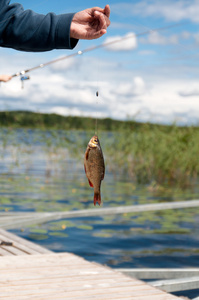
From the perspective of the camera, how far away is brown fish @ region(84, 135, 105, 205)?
6.48 feet

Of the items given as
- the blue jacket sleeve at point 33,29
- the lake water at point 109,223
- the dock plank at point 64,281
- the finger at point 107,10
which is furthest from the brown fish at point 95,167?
the lake water at point 109,223

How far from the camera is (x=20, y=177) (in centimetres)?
1353

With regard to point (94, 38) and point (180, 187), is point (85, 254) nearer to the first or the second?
point (94, 38)

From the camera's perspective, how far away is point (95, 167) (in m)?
2.02

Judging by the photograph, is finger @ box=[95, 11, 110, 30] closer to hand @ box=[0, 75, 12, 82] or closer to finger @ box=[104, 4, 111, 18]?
finger @ box=[104, 4, 111, 18]

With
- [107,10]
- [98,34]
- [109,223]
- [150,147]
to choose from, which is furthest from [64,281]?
[150,147]

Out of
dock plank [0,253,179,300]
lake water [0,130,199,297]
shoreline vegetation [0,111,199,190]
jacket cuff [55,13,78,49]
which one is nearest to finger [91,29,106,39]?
jacket cuff [55,13,78,49]

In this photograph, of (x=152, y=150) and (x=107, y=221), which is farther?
(x=152, y=150)

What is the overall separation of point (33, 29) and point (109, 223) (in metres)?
6.52

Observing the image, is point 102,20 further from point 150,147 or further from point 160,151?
point 150,147

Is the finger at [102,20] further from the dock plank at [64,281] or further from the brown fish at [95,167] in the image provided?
the dock plank at [64,281]

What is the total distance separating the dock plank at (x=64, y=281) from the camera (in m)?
3.43

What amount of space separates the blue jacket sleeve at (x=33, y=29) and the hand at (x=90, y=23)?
0.04 m

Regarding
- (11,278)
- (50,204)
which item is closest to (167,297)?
(11,278)
